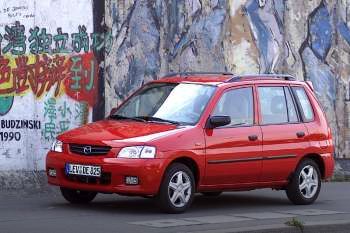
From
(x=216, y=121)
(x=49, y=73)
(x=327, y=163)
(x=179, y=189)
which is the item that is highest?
(x=49, y=73)

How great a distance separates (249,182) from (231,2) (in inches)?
227

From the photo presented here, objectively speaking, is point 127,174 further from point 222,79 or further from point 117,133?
point 222,79

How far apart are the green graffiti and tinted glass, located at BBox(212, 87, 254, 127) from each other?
12.5 feet

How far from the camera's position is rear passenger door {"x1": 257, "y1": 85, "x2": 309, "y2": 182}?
41.0 feet

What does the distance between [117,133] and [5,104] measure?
3467mm

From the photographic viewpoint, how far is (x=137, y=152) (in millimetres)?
11148

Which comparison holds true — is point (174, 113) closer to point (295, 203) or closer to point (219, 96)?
point (219, 96)

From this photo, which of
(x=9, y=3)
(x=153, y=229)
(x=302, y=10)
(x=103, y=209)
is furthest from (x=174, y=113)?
(x=302, y=10)

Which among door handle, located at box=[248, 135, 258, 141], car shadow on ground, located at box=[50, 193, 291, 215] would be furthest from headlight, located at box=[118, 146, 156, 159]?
door handle, located at box=[248, 135, 258, 141]

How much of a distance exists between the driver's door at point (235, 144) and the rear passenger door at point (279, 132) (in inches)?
6.3

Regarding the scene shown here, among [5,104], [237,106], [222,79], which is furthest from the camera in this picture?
[5,104]

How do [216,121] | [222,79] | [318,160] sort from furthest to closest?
1. [318,160]
2. [222,79]
3. [216,121]

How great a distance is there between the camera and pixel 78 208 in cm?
1194

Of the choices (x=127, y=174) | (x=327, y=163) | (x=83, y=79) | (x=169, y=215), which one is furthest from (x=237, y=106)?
(x=83, y=79)
